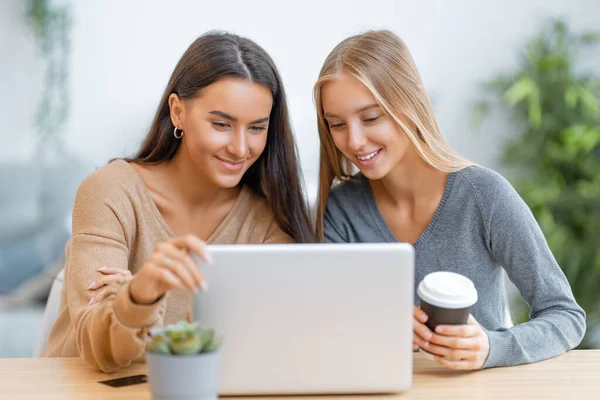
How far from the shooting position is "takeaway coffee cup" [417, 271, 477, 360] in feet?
4.43

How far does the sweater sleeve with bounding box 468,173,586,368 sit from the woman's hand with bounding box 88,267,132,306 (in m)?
0.76

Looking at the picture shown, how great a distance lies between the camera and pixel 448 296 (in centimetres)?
135

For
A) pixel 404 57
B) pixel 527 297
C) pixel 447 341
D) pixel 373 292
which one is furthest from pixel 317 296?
pixel 404 57

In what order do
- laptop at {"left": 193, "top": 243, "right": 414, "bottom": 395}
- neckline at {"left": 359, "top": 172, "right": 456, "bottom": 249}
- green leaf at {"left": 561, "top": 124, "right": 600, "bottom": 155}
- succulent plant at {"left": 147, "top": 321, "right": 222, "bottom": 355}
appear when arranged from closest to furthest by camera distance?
succulent plant at {"left": 147, "top": 321, "right": 222, "bottom": 355} → laptop at {"left": 193, "top": 243, "right": 414, "bottom": 395} → neckline at {"left": 359, "top": 172, "right": 456, "bottom": 249} → green leaf at {"left": 561, "top": 124, "right": 600, "bottom": 155}

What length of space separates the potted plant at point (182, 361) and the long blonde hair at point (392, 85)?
91cm

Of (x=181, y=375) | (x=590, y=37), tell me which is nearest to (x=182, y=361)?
(x=181, y=375)

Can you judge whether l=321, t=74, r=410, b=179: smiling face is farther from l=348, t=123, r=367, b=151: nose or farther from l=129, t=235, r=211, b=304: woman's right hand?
l=129, t=235, r=211, b=304: woman's right hand

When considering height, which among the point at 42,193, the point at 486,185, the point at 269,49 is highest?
the point at 269,49

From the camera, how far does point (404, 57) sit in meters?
1.94

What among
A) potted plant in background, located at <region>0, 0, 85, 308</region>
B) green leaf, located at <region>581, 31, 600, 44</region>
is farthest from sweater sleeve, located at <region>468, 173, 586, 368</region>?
potted plant in background, located at <region>0, 0, 85, 308</region>

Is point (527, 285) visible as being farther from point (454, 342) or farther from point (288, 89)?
point (288, 89)

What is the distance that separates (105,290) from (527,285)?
0.95 m

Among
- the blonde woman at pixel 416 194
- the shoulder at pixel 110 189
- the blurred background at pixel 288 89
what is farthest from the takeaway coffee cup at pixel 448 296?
the blurred background at pixel 288 89

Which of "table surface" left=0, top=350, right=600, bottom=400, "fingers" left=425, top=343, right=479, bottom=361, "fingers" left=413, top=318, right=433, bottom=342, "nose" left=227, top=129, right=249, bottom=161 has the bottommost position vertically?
"table surface" left=0, top=350, right=600, bottom=400
